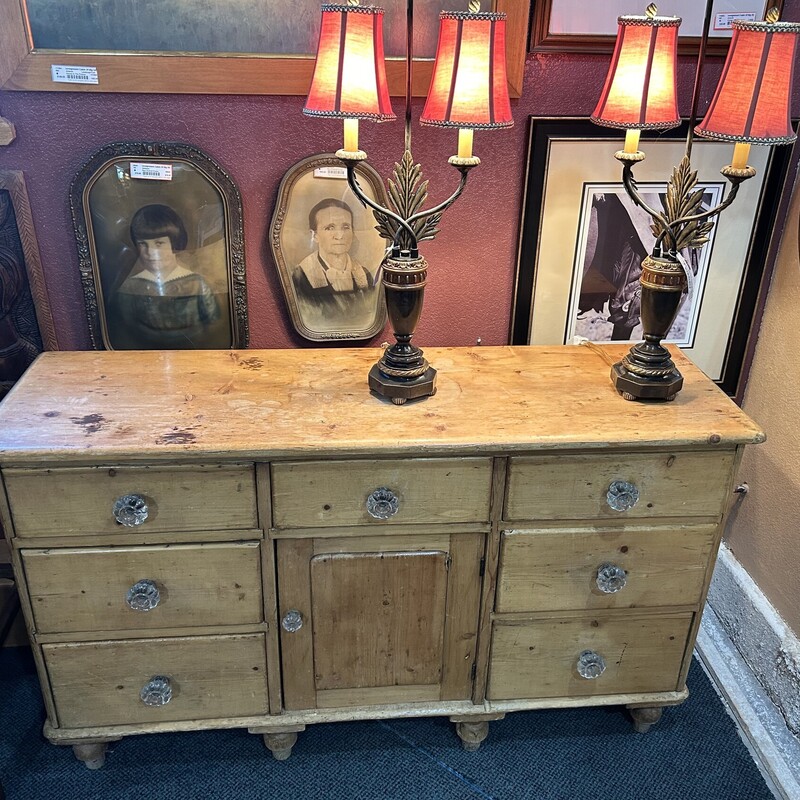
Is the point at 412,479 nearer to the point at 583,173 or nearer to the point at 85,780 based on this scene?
the point at 583,173

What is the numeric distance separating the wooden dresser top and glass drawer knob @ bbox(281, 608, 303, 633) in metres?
0.41

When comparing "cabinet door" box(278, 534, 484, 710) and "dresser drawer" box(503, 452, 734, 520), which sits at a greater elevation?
"dresser drawer" box(503, 452, 734, 520)

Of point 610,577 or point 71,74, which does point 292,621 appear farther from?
point 71,74

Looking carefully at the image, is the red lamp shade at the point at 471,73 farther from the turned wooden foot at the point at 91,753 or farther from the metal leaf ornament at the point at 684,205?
the turned wooden foot at the point at 91,753

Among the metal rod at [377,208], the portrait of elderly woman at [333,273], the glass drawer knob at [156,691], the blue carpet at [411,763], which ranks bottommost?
the blue carpet at [411,763]

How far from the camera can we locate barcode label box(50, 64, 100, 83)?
177 cm

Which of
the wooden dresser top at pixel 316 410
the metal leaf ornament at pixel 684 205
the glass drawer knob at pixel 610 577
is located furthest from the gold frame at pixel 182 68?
the glass drawer knob at pixel 610 577

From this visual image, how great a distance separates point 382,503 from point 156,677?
68 cm

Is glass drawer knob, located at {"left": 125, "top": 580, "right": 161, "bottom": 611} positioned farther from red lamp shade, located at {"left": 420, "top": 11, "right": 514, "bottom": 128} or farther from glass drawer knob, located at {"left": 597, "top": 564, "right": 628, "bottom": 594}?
red lamp shade, located at {"left": 420, "top": 11, "right": 514, "bottom": 128}

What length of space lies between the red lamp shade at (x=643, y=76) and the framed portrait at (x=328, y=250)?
1.93ft

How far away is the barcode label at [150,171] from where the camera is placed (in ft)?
6.18

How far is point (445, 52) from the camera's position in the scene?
5.16 feet

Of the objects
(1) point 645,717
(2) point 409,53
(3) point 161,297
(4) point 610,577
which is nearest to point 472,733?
(1) point 645,717

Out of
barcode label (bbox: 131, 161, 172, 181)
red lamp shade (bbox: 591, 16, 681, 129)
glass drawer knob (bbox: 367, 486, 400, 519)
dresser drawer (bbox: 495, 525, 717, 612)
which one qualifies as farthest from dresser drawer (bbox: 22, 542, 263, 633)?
red lamp shade (bbox: 591, 16, 681, 129)
